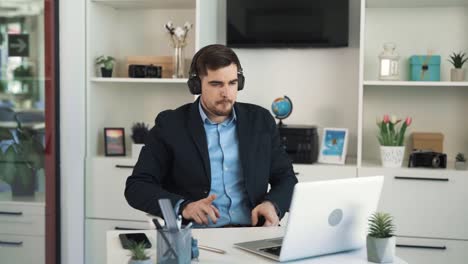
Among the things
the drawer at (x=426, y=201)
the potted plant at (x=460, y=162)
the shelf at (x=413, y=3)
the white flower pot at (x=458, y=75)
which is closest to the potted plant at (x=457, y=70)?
the white flower pot at (x=458, y=75)

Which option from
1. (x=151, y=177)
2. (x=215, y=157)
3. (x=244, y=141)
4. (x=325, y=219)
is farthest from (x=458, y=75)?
(x=325, y=219)

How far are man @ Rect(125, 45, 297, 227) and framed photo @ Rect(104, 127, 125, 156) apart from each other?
5.07ft

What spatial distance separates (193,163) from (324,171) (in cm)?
139

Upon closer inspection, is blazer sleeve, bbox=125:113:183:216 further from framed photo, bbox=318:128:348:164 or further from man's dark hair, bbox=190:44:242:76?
framed photo, bbox=318:128:348:164

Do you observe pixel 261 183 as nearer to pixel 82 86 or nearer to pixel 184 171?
pixel 184 171

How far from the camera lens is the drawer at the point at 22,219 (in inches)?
148

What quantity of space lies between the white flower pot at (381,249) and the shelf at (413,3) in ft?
7.41

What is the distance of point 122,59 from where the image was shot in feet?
15.4

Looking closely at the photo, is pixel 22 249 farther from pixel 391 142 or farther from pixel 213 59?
pixel 391 142

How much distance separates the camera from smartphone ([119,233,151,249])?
2.27 m

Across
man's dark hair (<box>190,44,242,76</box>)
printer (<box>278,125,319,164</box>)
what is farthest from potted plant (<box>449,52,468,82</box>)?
man's dark hair (<box>190,44,242,76</box>)

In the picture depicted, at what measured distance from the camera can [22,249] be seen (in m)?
3.96

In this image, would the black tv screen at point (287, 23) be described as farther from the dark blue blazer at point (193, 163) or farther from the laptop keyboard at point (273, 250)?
the laptop keyboard at point (273, 250)

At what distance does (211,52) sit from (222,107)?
21 centimetres
